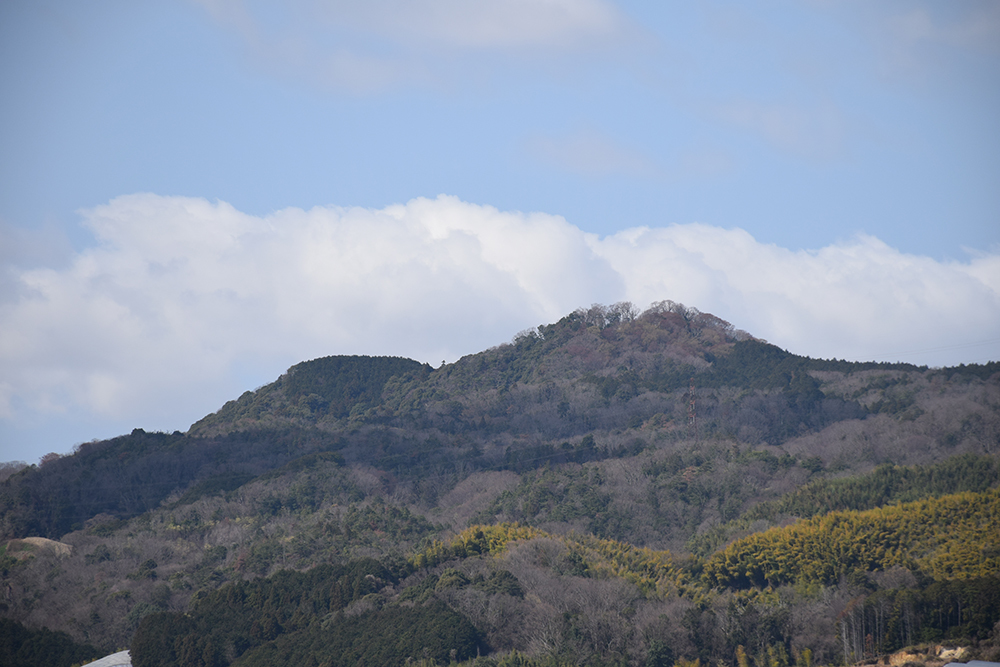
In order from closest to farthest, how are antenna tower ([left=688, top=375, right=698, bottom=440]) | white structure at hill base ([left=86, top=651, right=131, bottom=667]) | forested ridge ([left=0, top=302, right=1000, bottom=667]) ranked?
1. forested ridge ([left=0, top=302, right=1000, bottom=667])
2. white structure at hill base ([left=86, top=651, right=131, bottom=667])
3. antenna tower ([left=688, top=375, right=698, bottom=440])

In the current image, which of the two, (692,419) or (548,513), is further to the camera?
(692,419)

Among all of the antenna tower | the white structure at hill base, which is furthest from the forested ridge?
the white structure at hill base

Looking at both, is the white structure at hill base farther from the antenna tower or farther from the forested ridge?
the antenna tower

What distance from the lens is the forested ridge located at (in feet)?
126

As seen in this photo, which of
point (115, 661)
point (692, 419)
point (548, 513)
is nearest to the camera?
point (115, 661)

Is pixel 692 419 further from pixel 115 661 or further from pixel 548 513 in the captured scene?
pixel 115 661

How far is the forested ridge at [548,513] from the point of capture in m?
38.3

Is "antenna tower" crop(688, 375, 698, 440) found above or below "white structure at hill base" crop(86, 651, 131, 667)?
above

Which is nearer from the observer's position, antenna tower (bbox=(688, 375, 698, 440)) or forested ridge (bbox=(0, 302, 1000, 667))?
forested ridge (bbox=(0, 302, 1000, 667))

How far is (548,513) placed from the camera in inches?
2485

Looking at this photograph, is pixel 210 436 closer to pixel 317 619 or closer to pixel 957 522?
pixel 317 619

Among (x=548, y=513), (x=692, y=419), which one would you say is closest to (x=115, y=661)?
(x=548, y=513)

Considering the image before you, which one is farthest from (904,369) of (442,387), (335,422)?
(335,422)

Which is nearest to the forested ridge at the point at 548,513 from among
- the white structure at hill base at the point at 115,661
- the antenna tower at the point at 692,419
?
the antenna tower at the point at 692,419
